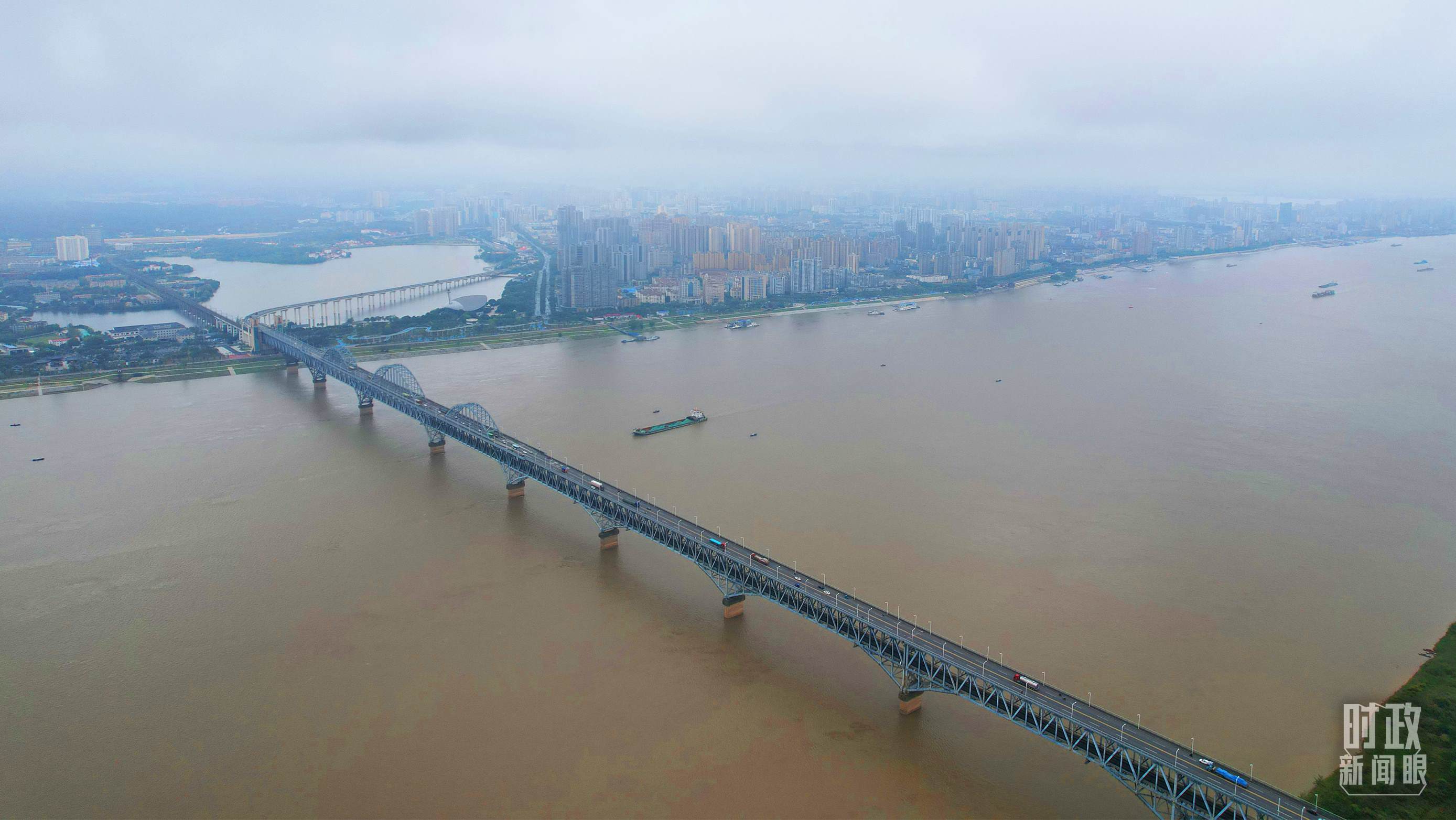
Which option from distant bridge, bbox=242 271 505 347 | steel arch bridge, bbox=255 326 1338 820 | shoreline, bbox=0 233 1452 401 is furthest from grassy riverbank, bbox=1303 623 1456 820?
distant bridge, bbox=242 271 505 347

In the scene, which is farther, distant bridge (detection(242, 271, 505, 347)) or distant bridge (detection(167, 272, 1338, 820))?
distant bridge (detection(242, 271, 505, 347))

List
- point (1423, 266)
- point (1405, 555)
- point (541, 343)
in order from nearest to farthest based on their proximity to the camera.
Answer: point (1405, 555)
point (541, 343)
point (1423, 266)

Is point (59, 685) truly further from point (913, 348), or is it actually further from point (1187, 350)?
point (1187, 350)

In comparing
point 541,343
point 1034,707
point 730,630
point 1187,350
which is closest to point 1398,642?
point 1034,707

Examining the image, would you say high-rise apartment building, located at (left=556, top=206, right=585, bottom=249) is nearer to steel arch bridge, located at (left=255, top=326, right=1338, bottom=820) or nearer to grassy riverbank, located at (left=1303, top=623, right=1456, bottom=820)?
steel arch bridge, located at (left=255, top=326, right=1338, bottom=820)

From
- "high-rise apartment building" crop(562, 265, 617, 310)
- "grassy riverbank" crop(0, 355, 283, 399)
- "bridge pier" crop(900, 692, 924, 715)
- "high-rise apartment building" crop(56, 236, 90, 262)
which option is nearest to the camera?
"bridge pier" crop(900, 692, 924, 715)

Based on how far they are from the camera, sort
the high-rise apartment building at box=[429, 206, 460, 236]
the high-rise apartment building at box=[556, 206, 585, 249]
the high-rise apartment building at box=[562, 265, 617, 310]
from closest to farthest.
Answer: the high-rise apartment building at box=[562, 265, 617, 310], the high-rise apartment building at box=[556, 206, 585, 249], the high-rise apartment building at box=[429, 206, 460, 236]

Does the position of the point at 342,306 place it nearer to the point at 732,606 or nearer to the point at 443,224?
the point at 732,606
